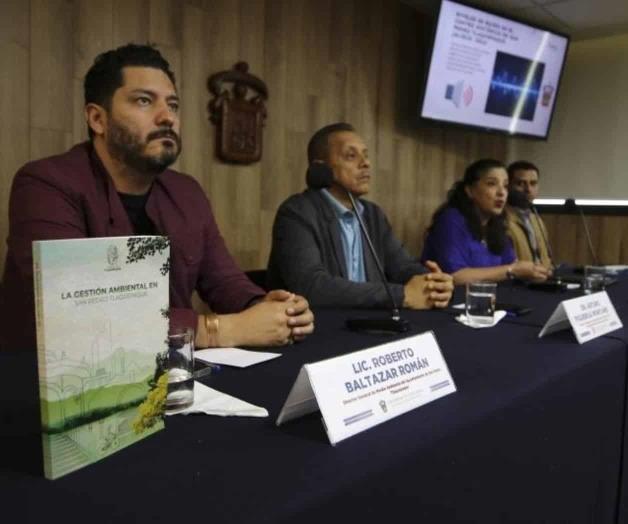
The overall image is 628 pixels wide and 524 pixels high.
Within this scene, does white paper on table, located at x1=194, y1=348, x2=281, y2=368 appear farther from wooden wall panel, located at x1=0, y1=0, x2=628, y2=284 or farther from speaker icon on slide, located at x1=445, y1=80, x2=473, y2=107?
speaker icon on slide, located at x1=445, y1=80, x2=473, y2=107

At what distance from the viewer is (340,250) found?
2.08m

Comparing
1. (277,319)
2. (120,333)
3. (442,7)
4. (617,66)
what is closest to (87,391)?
(120,333)

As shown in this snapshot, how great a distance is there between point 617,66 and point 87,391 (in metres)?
5.06

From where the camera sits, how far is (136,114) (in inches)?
59.1

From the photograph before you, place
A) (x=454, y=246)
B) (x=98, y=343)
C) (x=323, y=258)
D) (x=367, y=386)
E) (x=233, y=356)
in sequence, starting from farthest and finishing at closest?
(x=454, y=246) < (x=323, y=258) < (x=233, y=356) < (x=367, y=386) < (x=98, y=343)

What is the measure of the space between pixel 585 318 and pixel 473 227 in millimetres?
1473

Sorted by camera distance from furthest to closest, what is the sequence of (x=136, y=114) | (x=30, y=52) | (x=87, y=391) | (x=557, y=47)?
(x=557, y=47), (x=30, y=52), (x=136, y=114), (x=87, y=391)

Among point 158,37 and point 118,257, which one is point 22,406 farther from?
point 158,37

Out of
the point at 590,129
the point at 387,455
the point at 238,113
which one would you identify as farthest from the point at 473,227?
the point at 590,129

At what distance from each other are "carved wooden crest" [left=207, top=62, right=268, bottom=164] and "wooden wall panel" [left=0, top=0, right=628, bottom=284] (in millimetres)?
48

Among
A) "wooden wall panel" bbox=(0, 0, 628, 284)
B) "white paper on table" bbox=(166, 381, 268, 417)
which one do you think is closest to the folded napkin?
"white paper on table" bbox=(166, 381, 268, 417)

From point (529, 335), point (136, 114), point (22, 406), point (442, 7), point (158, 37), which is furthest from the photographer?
point (442, 7)

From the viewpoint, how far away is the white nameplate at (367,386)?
0.70 m

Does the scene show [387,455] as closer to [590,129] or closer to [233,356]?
[233,356]
